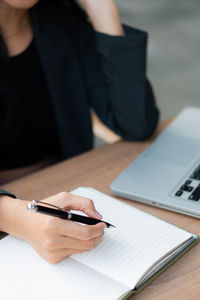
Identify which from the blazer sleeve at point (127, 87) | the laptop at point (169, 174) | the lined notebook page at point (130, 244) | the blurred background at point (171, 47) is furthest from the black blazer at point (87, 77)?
the blurred background at point (171, 47)

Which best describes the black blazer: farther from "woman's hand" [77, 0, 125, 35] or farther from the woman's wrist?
the woman's wrist

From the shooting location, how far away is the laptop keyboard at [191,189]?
0.83 meters

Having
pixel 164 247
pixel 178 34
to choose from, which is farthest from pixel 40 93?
pixel 178 34

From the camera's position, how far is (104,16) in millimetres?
1181

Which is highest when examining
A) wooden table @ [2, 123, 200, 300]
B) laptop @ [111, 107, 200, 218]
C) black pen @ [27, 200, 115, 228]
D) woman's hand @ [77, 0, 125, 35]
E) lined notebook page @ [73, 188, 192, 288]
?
woman's hand @ [77, 0, 125, 35]

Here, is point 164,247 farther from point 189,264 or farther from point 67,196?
point 67,196

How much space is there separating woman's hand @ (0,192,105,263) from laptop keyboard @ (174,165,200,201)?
0.63 feet

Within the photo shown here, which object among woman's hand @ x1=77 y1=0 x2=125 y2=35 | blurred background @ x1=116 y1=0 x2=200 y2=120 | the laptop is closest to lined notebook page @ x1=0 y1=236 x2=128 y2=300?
the laptop

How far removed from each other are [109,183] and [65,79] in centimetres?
47

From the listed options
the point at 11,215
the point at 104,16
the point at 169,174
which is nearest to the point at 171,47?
the point at 104,16

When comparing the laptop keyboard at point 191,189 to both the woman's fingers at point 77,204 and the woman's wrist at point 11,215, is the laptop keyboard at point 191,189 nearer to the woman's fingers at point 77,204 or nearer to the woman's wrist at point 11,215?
the woman's fingers at point 77,204

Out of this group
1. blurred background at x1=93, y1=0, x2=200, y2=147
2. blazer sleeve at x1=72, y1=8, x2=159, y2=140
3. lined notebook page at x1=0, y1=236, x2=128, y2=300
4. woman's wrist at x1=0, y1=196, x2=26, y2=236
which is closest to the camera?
lined notebook page at x1=0, y1=236, x2=128, y2=300

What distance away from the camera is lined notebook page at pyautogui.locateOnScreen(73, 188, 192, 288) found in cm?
67

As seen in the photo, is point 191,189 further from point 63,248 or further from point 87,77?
point 87,77
